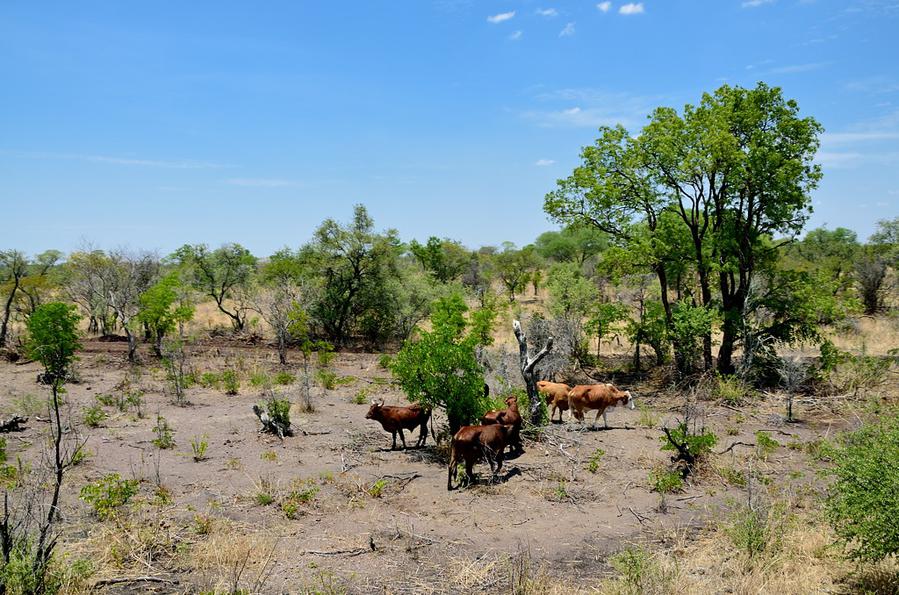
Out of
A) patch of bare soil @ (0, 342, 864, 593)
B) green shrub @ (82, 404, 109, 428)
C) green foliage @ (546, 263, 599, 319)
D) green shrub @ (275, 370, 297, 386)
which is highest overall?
green foliage @ (546, 263, 599, 319)

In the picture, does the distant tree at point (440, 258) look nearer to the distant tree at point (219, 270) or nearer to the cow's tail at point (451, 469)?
the distant tree at point (219, 270)

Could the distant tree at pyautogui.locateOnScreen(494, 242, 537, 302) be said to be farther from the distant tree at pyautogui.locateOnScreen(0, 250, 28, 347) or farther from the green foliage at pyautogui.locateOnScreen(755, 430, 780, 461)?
the green foliage at pyautogui.locateOnScreen(755, 430, 780, 461)

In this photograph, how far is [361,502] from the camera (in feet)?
31.9

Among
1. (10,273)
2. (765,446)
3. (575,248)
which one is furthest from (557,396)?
(575,248)

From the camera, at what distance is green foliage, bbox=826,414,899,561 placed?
5.93 m

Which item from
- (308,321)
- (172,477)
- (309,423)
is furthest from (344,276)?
(172,477)

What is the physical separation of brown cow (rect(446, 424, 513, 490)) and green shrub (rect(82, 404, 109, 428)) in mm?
9486

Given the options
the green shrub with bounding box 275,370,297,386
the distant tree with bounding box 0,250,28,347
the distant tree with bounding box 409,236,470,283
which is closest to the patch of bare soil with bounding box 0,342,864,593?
the green shrub with bounding box 275,370,297,386

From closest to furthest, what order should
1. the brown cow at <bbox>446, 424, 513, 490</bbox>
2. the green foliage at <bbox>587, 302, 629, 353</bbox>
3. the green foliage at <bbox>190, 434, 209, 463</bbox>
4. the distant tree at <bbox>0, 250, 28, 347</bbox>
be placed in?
the brown cow at <bbox>446, 424, 513, 490</bbox> < the green foliage at <bbox>190, 434, 209, 463</bbox> < the green foliage at <bbox>587, 302, 629, 353</bbox> < the distant tree at <bbox>0, 250, 28, 347</bbox>

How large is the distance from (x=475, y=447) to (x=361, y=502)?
2.17 metres

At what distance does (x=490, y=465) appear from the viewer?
10914mm

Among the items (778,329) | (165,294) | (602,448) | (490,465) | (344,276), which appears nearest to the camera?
(490,465)

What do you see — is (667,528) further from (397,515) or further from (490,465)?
(397,515)

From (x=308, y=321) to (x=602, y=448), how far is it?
19969 mm
